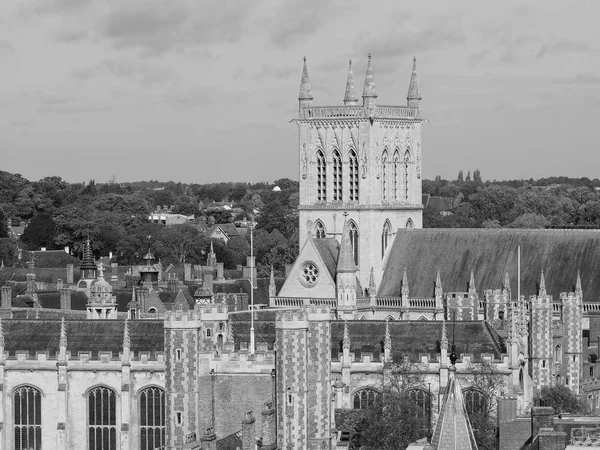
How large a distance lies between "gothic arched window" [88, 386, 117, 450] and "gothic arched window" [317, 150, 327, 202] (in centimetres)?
3557

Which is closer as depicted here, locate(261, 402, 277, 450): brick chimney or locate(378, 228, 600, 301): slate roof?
locate(261, 402, 277, 450): brick chimney

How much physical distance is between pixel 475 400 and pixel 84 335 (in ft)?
53.9

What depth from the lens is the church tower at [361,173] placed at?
116 meters

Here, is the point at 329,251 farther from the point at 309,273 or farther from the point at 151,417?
the point at 151,417

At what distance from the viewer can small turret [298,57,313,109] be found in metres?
119

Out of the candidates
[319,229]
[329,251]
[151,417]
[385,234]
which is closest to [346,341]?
[151,417]

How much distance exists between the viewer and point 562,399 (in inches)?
3381

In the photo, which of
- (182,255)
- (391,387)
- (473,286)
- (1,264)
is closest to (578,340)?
(473,286)

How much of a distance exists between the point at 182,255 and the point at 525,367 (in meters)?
102

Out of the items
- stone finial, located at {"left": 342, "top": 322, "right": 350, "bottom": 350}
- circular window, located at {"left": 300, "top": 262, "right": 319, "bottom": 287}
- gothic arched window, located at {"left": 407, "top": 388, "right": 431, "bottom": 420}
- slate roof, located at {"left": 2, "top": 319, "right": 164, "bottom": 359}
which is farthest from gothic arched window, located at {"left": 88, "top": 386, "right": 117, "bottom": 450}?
circular window, located at {"left": 300, "top": 262, "right": 319, "bottom": 287}

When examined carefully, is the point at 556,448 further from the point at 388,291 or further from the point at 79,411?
the point at 388,291

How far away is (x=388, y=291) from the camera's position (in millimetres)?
112812

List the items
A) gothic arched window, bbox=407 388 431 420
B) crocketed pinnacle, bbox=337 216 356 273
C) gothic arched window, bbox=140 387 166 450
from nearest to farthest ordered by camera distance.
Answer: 1. gothic arched window, bbox=407 388 431 420
2. gothic arched window, bbox=140 387 166 450
3. crocketed pinnacle, bbox=337 216 356 273

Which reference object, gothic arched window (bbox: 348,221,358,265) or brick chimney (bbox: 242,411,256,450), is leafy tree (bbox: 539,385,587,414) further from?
gothic arched window (bbox: 348,221,358,265)
